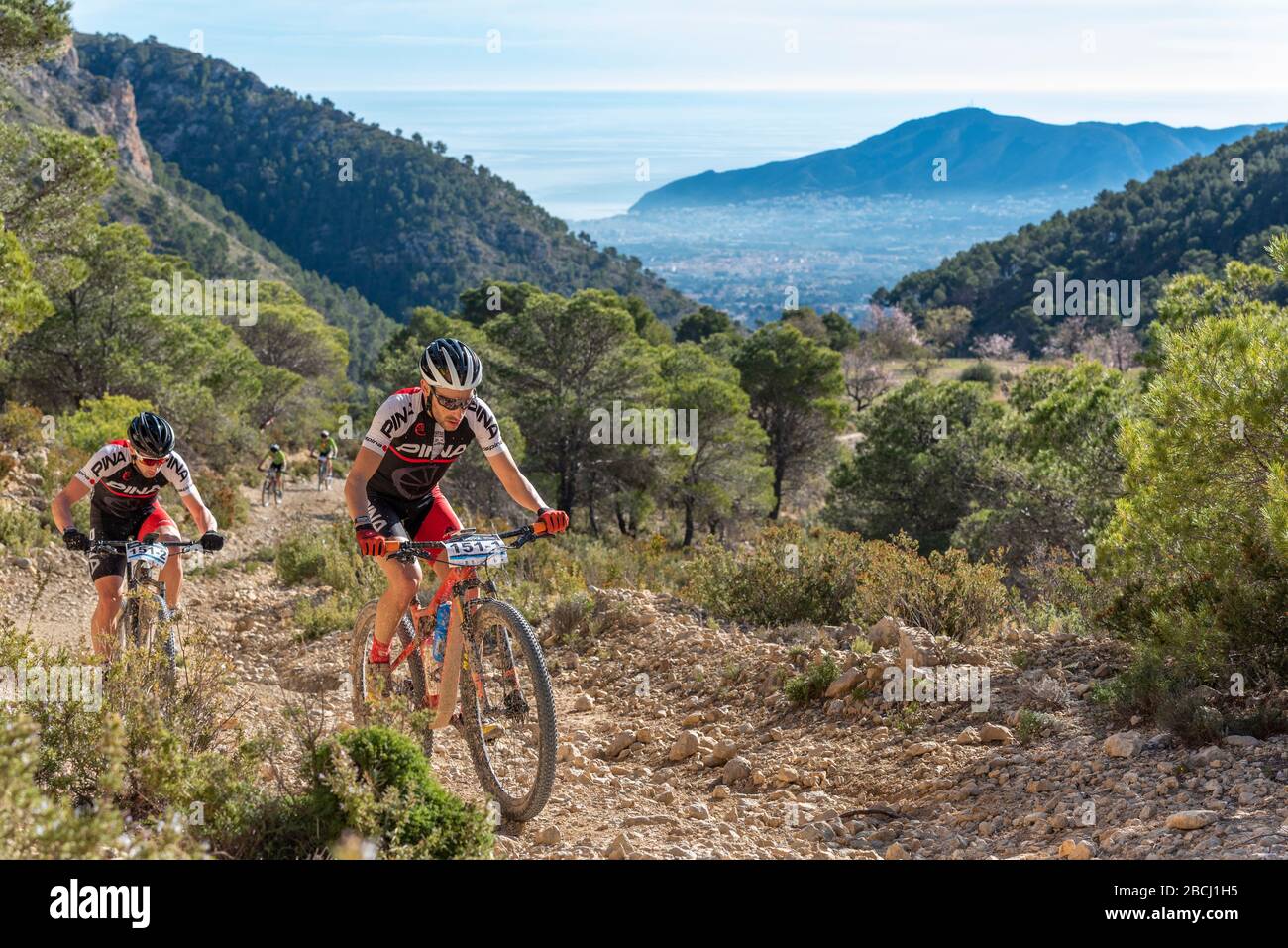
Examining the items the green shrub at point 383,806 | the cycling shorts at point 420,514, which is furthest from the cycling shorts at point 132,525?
the green shrub at point 383,806

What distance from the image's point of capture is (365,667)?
538cm

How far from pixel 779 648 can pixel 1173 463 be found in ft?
8.63

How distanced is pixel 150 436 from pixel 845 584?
16.8 feet

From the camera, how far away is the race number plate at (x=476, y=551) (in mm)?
4398

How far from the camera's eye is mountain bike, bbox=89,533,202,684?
5637 mm

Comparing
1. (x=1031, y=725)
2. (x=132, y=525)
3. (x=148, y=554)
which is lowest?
(x=1031, y=725)

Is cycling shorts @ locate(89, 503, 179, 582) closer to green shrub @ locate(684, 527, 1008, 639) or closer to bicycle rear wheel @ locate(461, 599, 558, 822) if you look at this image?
bicycle rear wheel @ locate(461, 599, 558, 822)

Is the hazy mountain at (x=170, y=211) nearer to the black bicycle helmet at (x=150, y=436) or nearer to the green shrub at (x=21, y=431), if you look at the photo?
the green shrub at (x=21, y=431)

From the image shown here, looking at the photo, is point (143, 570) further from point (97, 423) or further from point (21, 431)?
point (97, 423)

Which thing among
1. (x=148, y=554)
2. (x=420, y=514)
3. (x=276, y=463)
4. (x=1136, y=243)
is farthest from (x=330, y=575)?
(x=1136, y=243)

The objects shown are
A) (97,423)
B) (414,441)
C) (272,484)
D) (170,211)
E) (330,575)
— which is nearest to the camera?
(414,441)

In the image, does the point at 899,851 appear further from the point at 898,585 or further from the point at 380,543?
the point at 898,585

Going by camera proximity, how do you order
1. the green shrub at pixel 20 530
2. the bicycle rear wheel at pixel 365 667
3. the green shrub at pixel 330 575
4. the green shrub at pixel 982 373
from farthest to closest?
the green shrub at pixel 982 373
the green shrub at pixel 20 530
the green shrub at pixel 330 575
the bicycle rear wheel at pixel 365 667
